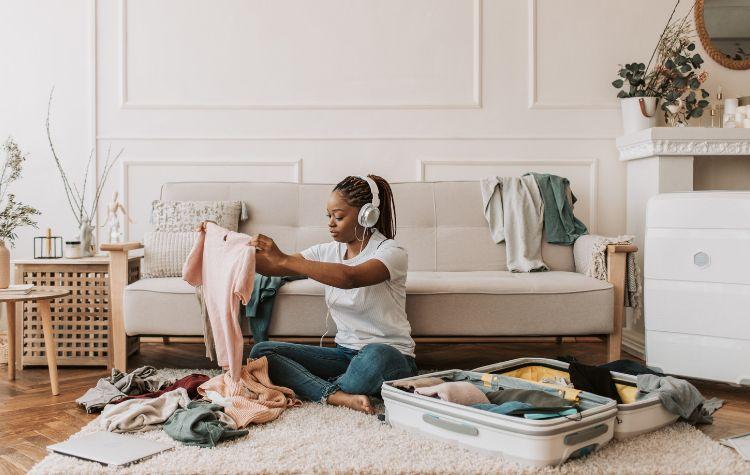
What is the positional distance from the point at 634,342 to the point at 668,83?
1442 millimetres

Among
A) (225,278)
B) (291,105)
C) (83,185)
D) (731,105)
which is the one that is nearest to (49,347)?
(225,278)

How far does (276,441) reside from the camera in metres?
2.10

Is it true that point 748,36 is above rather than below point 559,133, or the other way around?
above

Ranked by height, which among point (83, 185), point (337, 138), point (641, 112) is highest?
point (641, 112)

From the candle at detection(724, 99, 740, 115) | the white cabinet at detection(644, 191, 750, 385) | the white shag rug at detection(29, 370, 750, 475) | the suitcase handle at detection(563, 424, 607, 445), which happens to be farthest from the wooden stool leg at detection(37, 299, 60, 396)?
the candle at detection(724, 99, 740, 115)

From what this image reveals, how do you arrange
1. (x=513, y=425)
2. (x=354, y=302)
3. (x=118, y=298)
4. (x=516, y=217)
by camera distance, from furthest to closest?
(x=516, y=217)
(x=118, y=298)
(x=354, y=302)
(x=513, y=425)

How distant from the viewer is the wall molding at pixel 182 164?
3951 mm

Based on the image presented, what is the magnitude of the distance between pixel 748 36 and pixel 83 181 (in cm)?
389

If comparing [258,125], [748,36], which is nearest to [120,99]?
[258,125]

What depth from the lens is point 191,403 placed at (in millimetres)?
2332

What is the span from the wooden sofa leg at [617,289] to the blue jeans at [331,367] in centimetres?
→ 98

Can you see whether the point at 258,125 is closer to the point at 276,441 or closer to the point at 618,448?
the point at 276,441

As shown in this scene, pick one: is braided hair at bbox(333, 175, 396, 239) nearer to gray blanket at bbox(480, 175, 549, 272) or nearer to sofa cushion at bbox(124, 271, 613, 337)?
sofa cushion at bbox(124, 271, 613, 337)

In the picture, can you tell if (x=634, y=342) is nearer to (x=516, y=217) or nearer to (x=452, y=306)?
(x=516, y=217)
